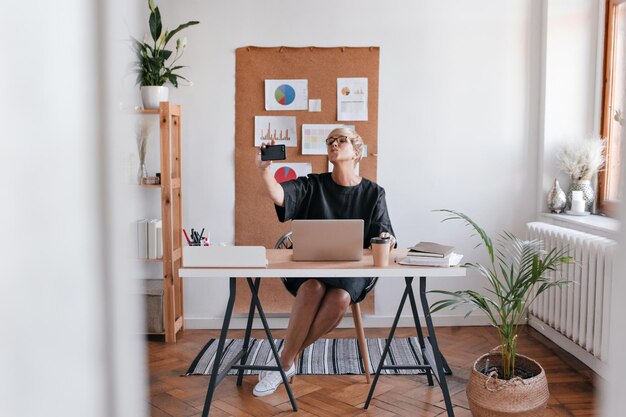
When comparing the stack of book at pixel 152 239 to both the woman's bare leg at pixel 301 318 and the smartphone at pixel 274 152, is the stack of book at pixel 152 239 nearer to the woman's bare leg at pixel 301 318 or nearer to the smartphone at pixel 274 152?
the woman's bare leg at pixel 301 318

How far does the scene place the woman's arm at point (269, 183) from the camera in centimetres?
286

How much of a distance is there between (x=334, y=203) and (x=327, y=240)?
0.74 m

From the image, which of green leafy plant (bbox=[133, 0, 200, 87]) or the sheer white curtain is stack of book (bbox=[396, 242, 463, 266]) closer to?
green leafy plant (bbox=[133, 0, 200, 87])

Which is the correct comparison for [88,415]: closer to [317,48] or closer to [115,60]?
[115,60]

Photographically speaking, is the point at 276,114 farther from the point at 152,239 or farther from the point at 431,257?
the point at 431,257

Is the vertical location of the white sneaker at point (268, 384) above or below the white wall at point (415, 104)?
below

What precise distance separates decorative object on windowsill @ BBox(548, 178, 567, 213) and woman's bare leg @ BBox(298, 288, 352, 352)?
5.94ft

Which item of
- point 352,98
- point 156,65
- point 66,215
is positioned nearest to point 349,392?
point 352,98

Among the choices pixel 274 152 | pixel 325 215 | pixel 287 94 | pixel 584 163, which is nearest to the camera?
pixel 274 152

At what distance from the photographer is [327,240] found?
261 cm

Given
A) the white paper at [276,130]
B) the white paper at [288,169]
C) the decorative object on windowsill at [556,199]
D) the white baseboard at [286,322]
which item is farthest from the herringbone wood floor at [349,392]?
the white paper at [276,130]

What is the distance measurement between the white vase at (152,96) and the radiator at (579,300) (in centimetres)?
259

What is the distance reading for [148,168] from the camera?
13.9ft

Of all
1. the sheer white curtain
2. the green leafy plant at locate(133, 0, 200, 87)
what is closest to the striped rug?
the green leafy plant at locate(133, 0, 200, 87)
